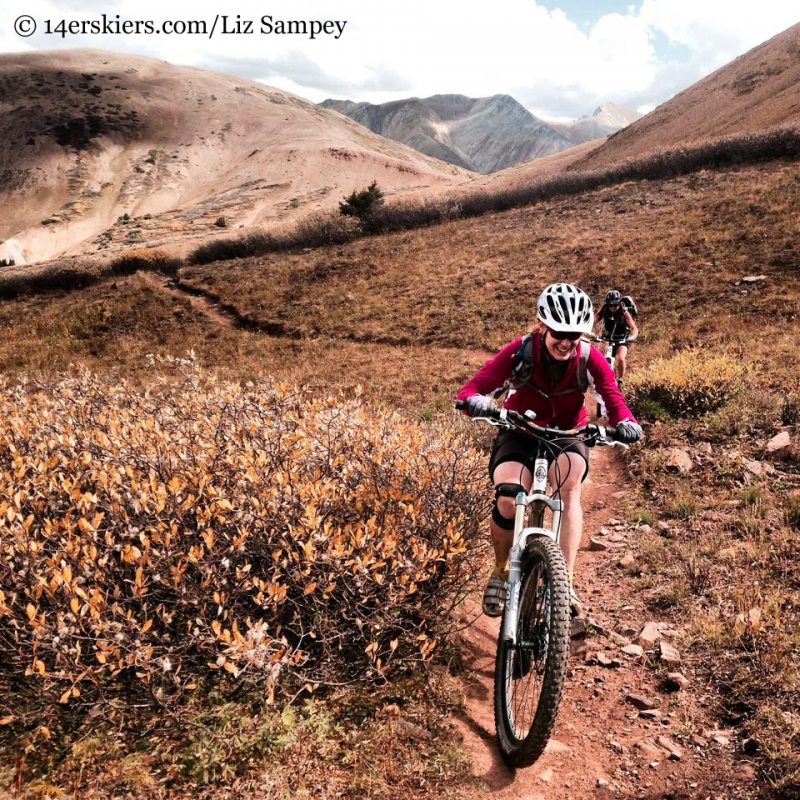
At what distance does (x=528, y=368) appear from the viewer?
14.8 feet

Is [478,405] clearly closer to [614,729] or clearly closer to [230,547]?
[230,547]

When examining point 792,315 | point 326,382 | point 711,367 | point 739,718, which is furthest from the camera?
point 326,382

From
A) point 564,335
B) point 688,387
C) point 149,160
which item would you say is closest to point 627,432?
point 564,335

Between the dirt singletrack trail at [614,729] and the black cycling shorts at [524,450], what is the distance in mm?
1662

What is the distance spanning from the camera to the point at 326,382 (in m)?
19.0

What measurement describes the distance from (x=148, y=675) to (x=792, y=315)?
18.6 metres

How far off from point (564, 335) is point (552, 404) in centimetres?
67

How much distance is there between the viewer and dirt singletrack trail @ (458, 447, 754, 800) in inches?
134

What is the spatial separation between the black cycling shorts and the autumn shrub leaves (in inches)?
23.6

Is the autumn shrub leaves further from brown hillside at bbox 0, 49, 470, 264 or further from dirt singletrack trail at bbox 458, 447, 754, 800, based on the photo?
brown hillside at bbox 0, 49, 470, 264

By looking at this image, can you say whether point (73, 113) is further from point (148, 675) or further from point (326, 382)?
point (148, 675)

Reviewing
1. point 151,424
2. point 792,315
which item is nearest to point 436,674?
point 151,424

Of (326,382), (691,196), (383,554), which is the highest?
(691,196)

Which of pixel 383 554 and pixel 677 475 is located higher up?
pixel 383 554
